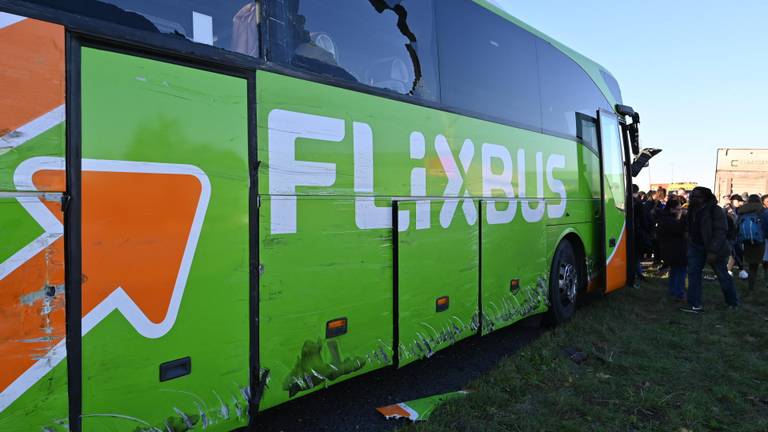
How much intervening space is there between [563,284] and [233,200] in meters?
4.97

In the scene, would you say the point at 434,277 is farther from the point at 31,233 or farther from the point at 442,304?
the point at 31,233

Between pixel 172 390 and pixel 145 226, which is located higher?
pixel 145 226

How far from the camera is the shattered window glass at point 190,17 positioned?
2.37m

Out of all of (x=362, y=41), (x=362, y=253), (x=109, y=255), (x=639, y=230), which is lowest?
(x=639, y=230)

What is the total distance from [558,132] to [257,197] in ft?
14.4

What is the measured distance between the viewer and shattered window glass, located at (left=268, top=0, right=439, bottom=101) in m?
3.15

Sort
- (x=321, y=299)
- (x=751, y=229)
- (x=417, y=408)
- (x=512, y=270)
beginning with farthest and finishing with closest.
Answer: (x=751, y=229) < (x=512, y=270) < (x=417, y=408) < (x=321, y=299)

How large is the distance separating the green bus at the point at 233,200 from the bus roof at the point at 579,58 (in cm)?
22

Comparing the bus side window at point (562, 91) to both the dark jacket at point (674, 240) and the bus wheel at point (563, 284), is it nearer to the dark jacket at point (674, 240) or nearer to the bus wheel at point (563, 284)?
the bus wheel at point (563, 284)

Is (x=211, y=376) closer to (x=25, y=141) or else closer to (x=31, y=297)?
(x=31, y=297)

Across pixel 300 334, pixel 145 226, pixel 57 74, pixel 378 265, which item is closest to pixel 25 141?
pixel 57 74

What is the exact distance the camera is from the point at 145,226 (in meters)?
2.46

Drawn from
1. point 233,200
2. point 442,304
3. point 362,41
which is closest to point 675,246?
point 442,304

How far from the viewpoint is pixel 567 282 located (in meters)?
6.57
